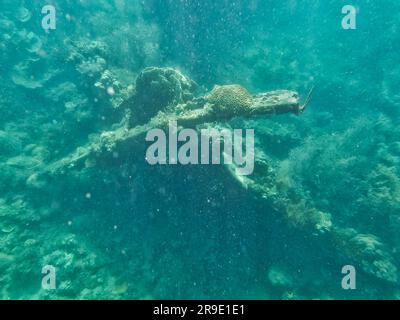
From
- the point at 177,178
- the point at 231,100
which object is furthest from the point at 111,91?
the point at 231,100

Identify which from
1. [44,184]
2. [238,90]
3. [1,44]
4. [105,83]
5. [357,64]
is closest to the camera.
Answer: [238,90]

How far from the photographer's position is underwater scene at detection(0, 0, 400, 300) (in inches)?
296

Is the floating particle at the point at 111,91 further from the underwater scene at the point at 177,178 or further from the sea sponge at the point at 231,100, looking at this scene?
the sea sponge at the point at 231,100

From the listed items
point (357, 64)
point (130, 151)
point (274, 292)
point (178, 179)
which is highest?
point (357, 64)

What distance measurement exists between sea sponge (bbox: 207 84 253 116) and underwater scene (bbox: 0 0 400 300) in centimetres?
4

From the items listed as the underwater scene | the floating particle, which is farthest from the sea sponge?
the floating particle

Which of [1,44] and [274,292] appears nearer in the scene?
[274,292]

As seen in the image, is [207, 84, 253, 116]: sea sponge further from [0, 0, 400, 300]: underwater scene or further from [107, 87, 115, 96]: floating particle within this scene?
[107, 87, 115, 96]: floating particle

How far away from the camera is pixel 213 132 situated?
23.9 feet

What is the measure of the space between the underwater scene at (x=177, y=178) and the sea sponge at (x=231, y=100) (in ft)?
0.12

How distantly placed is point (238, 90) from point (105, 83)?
5782 millimetres

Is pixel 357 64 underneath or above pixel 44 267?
above

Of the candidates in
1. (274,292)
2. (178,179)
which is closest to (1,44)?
(178,179)
